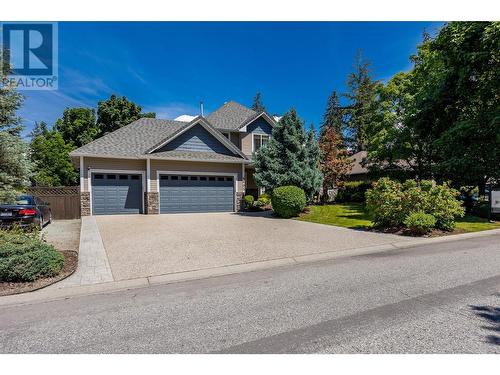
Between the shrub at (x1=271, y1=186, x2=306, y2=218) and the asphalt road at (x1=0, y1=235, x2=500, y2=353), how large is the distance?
870 centimetres

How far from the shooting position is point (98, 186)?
15.3 m

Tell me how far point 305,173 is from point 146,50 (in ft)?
32.1

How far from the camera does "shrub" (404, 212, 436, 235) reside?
9.03m

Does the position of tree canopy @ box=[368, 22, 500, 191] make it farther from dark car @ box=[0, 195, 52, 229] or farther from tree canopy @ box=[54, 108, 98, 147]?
tree canopy @ box=[54, 108, 98, 147]

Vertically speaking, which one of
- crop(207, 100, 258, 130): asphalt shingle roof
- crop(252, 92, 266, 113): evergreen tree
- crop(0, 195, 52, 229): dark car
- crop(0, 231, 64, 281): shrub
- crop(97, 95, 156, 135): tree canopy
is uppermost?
crop(252, 92, 266, 113): evergreen tree

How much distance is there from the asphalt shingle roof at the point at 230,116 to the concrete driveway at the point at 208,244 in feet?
39.2

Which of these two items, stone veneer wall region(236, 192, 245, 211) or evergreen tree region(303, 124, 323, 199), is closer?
evergreen tree region(303, 124, 323, 199)

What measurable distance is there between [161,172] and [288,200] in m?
7.82

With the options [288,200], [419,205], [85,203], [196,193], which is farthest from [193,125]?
[419,205]

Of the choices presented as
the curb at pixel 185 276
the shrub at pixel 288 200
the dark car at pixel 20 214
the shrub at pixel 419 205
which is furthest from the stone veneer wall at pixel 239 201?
the curb at pixel 185 276

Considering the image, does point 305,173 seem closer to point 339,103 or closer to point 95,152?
point 95,152

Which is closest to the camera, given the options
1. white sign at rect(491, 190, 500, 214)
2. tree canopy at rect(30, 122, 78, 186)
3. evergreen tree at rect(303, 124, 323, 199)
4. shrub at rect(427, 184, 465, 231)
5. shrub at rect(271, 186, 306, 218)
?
shrub at rect(427, 184, 465, 231)

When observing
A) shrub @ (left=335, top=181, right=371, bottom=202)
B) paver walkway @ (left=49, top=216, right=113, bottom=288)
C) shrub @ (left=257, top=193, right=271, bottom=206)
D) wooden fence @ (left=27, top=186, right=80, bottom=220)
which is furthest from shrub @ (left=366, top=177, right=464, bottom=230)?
wooden fence @ (left=27, top=186, right=80, bottom=220)

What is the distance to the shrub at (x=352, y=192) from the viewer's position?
2266 cm
